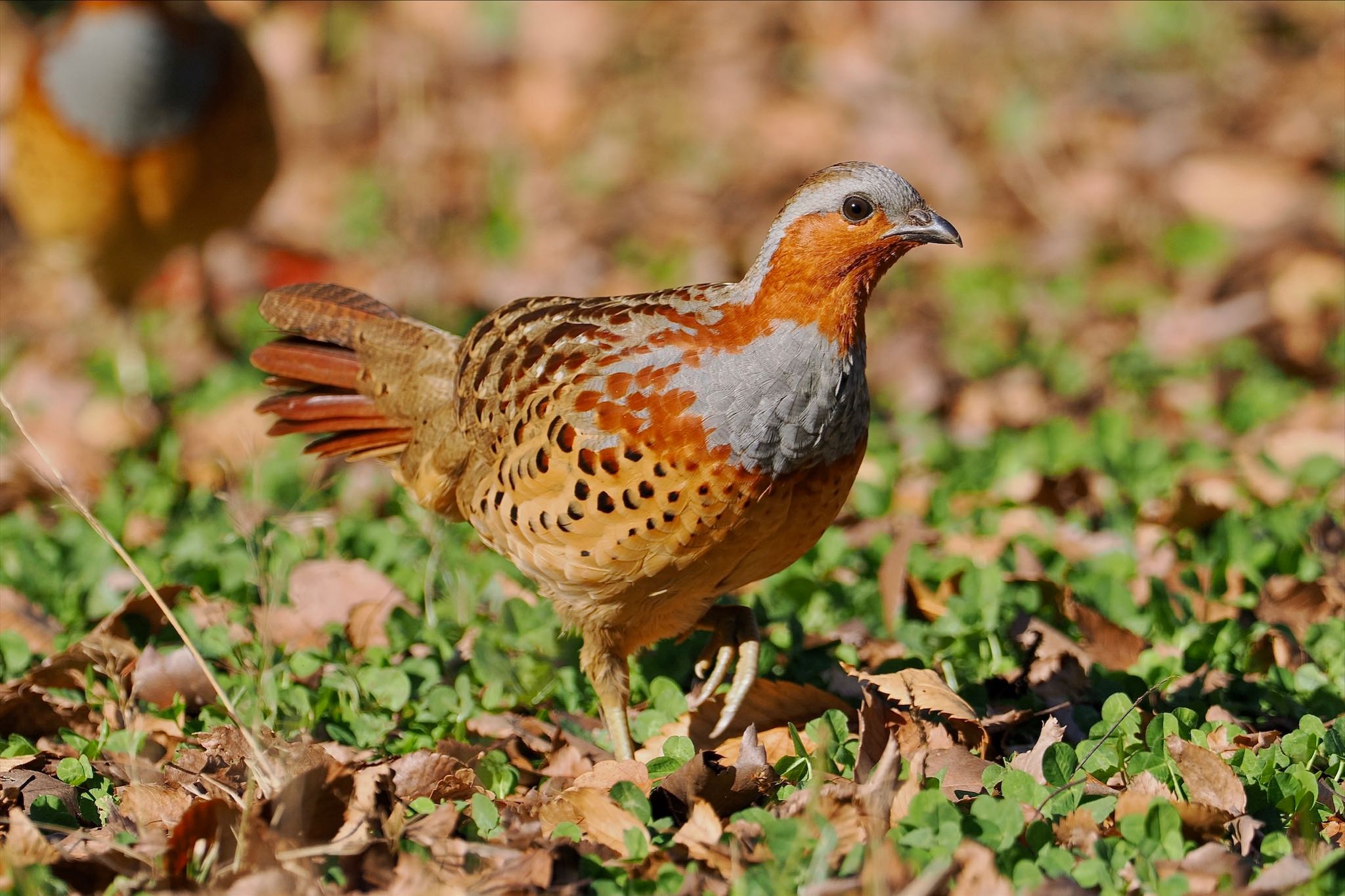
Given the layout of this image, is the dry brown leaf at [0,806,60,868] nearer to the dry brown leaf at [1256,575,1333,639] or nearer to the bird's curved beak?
the bird's curved beak

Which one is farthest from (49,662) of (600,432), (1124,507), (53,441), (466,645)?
(1124,507)

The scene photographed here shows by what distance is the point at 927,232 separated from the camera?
3350 millimetres

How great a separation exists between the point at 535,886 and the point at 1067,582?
220 cm

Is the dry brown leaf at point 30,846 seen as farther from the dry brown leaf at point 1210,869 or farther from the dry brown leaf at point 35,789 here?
the dry brown leaf at point 1210,869

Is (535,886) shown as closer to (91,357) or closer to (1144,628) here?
(1144,628)

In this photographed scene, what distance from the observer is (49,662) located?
383 cm

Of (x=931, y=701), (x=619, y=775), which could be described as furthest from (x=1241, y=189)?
(x=619, y=775)

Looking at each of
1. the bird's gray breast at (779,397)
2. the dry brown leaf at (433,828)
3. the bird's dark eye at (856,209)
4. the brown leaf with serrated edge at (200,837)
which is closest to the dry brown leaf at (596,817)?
the dry brown leaf at (433,828)

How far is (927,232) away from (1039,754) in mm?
1223

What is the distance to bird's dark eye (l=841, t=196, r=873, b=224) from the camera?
131 inches

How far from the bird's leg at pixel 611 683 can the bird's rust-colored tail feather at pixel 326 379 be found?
988mm

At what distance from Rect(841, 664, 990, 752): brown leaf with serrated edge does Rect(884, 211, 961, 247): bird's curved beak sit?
3.53 ft

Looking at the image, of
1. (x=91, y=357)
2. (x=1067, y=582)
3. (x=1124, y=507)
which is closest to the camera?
(x=1067, y=582)

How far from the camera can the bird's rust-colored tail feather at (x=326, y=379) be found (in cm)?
433
